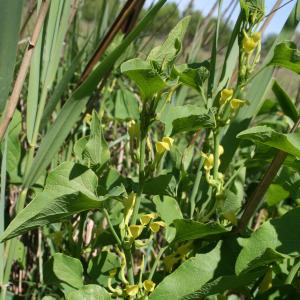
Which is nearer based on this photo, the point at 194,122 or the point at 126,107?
the point at 194,122

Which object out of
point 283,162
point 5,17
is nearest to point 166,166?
point 283,162

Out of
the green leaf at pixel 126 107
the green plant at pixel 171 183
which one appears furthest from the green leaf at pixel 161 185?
the green leaf at pixel 126 107

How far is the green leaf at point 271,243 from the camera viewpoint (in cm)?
49

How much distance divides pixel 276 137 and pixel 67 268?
10.6 inches

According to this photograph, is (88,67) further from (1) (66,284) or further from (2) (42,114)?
(1) (66,284)

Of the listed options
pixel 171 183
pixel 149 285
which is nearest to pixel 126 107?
pixel 171 183

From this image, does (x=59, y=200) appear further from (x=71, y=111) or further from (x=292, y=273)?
(x=292, y=273)

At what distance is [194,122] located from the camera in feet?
1.76

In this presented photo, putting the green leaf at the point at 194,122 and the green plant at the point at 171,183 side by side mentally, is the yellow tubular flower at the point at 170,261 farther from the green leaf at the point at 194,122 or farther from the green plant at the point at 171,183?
the green leaf at the point at 194,122

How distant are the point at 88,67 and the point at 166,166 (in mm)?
377

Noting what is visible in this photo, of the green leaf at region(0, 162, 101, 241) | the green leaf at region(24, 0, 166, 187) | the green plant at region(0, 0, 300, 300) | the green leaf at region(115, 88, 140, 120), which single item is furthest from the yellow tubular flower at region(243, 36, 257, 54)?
the green leaf at region(115, 88, 140, 120)

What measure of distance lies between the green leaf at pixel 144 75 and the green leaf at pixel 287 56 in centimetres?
16

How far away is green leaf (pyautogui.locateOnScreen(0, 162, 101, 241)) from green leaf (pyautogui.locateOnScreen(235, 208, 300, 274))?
15 cm

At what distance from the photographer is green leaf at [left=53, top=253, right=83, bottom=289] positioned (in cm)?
58
